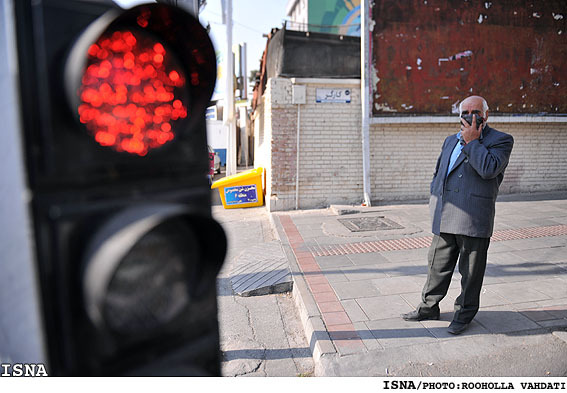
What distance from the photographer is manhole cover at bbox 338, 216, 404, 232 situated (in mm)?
7465

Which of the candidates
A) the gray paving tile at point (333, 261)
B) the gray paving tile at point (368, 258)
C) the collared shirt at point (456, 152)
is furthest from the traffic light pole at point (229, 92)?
the collared shirt at point (456, 152)

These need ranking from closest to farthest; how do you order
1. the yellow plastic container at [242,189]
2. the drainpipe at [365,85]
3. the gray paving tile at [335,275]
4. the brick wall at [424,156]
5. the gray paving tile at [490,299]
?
1. the gray paving tile at [490,299]
2. the gray paving tile at [335,275]
3. the drainpipe at [365,85]
4. the brick wall at [424,156]
5. the yellow plastic container at [242,189]

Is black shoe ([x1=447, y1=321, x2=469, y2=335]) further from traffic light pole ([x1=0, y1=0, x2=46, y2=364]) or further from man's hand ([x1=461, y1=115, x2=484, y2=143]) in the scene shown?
traffic light pole ([x1=0, y1=0, x2=46, y2=364])

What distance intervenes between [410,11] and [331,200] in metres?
4.77

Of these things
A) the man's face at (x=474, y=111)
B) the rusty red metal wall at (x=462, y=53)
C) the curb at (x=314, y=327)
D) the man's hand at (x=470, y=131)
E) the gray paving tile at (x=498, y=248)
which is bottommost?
the curb at (x=314, y=327)

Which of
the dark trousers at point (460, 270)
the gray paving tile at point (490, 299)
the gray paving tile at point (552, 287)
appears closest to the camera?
the dark trousers at point (460, 270)

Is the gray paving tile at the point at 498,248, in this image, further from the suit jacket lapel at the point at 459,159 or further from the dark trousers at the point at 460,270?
the suit jacket lapel at the point at 459,159

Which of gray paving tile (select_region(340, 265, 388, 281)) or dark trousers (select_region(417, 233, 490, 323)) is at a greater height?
dark trousers (select_region(417, 233, 490, 323))

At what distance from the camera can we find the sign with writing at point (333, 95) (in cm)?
937

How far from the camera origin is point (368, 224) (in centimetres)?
778

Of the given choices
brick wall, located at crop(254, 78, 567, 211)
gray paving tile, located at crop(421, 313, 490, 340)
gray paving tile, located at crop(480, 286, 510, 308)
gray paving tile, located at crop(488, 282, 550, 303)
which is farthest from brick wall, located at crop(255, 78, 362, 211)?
gray paving tile, located at crop(421, 313, 490, 340)

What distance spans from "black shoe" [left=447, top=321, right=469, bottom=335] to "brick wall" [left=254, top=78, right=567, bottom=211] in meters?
6.29

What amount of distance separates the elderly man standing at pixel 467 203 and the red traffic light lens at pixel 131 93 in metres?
2.86

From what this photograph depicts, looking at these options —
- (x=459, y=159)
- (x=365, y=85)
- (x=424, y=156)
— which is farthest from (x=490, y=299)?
(x=365, y=85)
